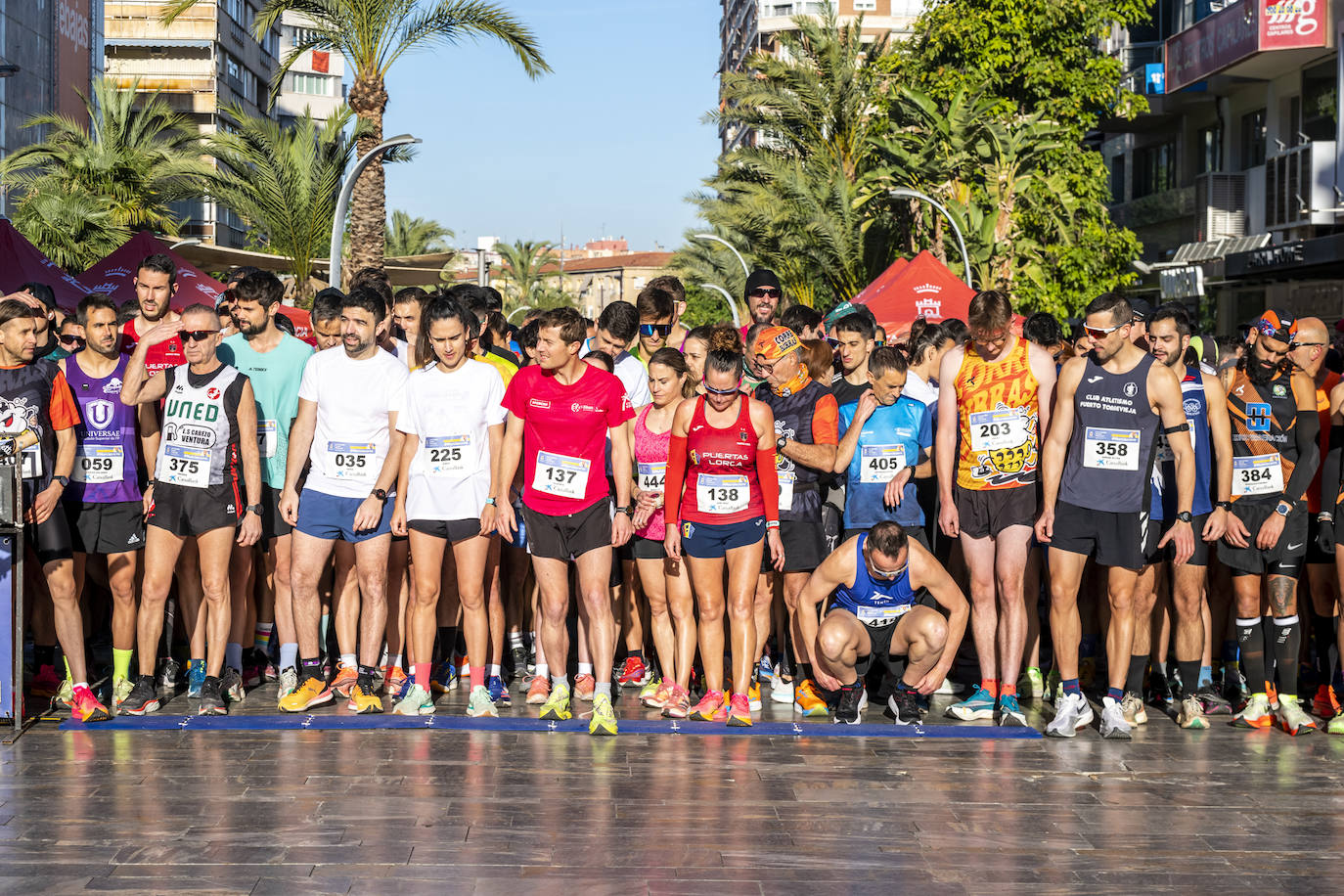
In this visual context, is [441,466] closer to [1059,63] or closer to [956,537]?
[956,537]

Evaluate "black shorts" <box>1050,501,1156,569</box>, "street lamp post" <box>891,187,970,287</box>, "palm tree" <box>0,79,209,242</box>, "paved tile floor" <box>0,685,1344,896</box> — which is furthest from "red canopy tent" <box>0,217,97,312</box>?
"palm tree" <box>0,79,209,242</box>

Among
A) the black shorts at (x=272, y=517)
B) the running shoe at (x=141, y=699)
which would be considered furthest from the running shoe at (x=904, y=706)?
the running shoe at (x=141, y=699)

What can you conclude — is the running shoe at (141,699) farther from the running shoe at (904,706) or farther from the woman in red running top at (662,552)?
the running shoe at (904,706)

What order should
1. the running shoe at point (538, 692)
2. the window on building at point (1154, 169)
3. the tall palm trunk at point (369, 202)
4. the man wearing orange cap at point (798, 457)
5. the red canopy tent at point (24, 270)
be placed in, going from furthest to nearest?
the window on building at point (1154, 169) → the tall palm trunk at point (369, 202) → the red canopy tent at point (24, 270) → the running shoe at point (538, 692) → the man wearing orange cap at point (798, 457)

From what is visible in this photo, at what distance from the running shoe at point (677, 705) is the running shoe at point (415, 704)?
1.32 meters

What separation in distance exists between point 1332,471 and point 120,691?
6.92 metres

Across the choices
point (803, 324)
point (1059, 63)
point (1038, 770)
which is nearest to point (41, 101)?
point (1059, 63)

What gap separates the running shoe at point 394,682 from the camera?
28.8ft

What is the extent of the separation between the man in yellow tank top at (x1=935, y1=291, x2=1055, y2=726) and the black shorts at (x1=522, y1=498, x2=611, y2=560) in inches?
76.7

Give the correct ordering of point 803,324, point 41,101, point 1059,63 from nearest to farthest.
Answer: point 803,324
point 1059,63
point 41,101

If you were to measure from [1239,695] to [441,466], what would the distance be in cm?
499

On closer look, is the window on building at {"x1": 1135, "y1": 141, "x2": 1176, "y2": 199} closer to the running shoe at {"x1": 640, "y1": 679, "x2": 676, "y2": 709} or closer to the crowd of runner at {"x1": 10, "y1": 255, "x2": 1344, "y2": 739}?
the crowd of runner at {"x1": 10, "y1": 255, "x2": 1344, "y2": 739}

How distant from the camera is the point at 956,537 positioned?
8789 millimetres

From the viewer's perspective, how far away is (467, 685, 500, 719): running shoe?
27.2 ft
